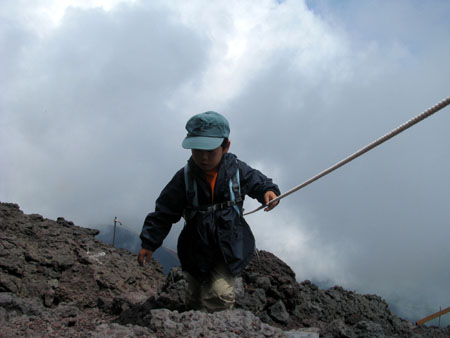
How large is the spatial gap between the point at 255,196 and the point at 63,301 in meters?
3.49

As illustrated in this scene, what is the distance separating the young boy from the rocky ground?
44 cm

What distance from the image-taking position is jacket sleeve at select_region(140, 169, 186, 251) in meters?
4.62

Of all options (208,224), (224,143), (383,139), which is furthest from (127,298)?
(383,139)

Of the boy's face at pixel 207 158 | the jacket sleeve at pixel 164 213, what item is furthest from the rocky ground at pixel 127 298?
the boy's face at pixel 207 158

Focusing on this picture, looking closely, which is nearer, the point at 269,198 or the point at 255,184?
the point at 269,198

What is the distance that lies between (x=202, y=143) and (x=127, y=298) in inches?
101

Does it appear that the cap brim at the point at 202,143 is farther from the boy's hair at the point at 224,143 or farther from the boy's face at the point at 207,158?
the boy's hair at the point at 224,143

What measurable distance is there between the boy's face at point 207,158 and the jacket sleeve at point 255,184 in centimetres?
35

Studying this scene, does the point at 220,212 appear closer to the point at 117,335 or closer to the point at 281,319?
the point at 117,335

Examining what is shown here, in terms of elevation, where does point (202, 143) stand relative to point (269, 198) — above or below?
above

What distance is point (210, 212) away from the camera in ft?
14.3

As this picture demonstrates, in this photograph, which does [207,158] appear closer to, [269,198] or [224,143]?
[224,143]

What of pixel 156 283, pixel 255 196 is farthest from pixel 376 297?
pixel 255 196

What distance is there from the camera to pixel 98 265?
7457 mm
